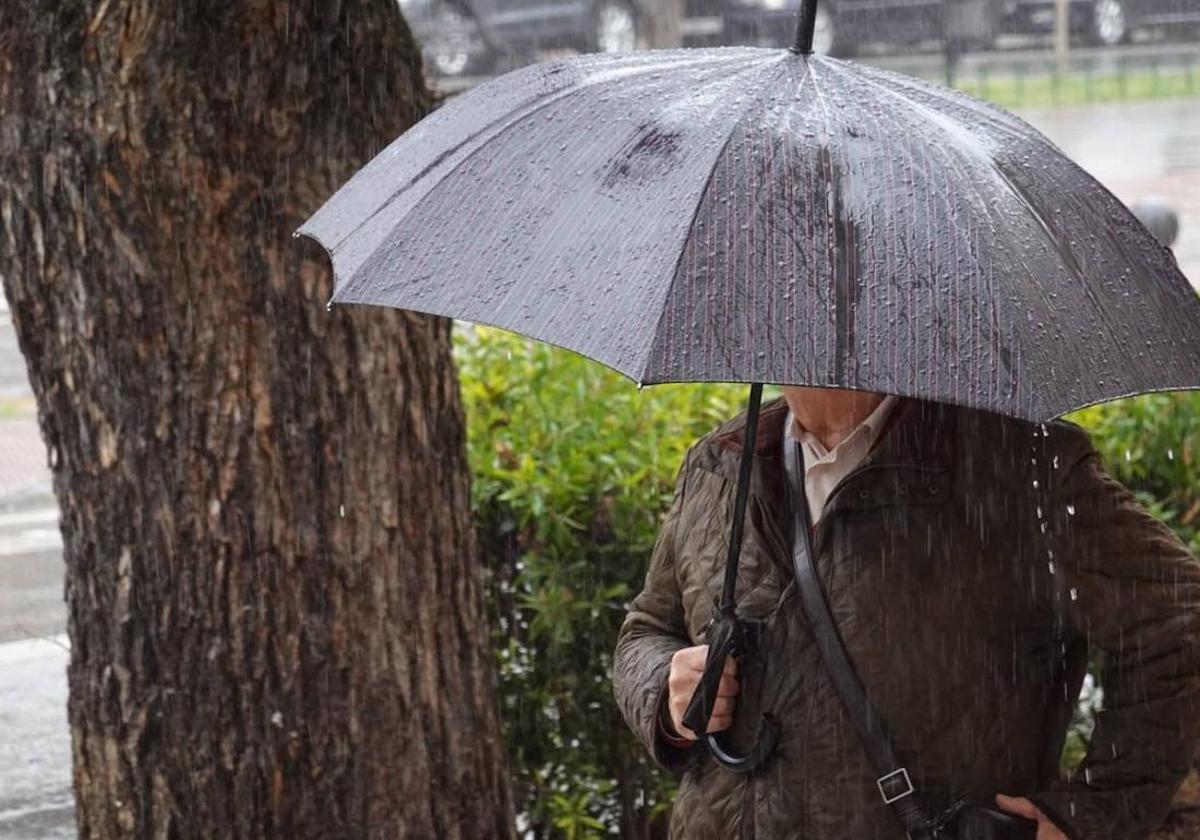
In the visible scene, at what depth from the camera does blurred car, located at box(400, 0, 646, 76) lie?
71.3 feet

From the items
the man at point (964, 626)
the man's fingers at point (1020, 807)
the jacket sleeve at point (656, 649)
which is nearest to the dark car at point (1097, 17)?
the jacket sleeve at point (656, 649)

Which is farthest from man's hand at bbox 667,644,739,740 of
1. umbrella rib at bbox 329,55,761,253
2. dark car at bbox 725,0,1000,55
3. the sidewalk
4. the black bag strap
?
dark car at bbox 725,0,1000,55

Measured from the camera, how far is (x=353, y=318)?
3785 millimetres

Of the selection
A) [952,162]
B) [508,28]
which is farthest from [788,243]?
[508,28]

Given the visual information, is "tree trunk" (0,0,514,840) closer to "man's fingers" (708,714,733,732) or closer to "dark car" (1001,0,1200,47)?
"man's fingers" (708,714,733,732)

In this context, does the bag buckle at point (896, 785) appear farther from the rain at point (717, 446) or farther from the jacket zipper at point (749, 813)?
the jacket zipper at point (749, 813)

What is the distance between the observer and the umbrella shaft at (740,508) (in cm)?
257

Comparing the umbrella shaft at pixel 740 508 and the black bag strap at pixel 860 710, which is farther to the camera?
the umbrella shaft at pixel 740 508

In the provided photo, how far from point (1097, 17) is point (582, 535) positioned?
2285cm

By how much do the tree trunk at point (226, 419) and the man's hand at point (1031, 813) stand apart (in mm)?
1698

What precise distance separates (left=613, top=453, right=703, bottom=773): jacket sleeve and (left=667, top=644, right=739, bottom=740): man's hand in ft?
0.19

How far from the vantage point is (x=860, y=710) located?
8.14ft

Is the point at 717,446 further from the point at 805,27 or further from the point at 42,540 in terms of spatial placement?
the point at 42,540

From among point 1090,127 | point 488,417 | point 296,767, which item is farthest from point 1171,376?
point 1090,127
